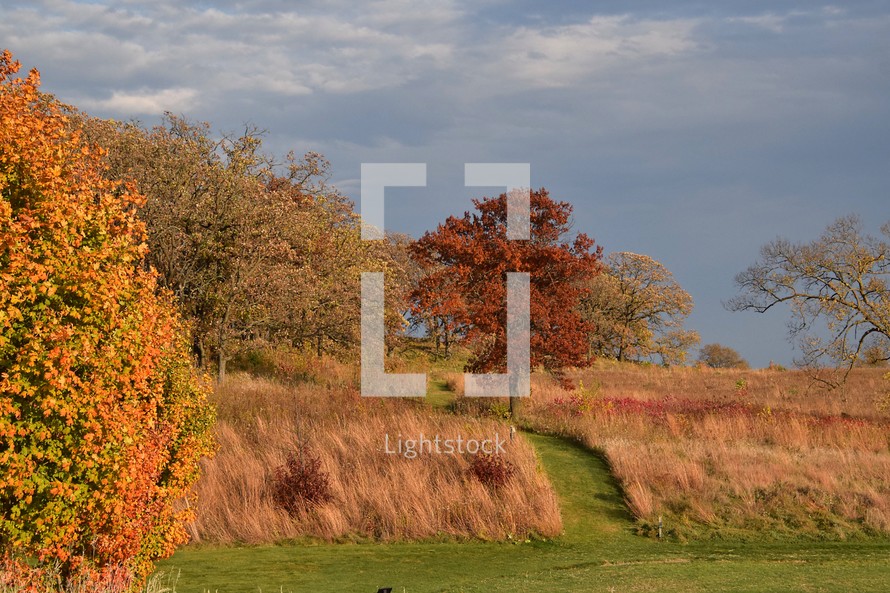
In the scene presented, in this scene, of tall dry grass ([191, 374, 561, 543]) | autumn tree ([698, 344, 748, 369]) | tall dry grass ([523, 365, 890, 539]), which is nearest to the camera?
tall dry grass ([191, 374, 561, 543])

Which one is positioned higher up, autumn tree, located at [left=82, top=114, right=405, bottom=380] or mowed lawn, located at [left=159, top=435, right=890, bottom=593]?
autumn tree, located at [left=82, top=114, right=405, bottom=380]

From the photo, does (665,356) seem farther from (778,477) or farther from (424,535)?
(424,535)

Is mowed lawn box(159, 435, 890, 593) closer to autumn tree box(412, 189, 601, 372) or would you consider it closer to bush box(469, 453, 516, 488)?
bush box(469, 453, 516, 488)

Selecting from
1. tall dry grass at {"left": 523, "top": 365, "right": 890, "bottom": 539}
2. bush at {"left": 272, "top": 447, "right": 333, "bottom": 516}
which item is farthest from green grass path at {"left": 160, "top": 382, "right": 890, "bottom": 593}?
bush at {"left": 272, "top": 447, "right": 333, "bottom": 516}

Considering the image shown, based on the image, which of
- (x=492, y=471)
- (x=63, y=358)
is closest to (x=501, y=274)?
(x=492, y=471)

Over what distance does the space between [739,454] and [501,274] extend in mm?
9194

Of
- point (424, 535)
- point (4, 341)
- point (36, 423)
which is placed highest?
point (4, 341)

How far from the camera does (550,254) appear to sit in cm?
2555

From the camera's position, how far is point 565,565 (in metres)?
15.1

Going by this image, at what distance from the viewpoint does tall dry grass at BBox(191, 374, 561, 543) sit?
58.2 ft

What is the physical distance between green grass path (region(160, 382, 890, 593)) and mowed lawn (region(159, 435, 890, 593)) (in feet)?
0.06

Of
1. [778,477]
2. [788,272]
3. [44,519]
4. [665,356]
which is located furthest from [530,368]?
[665,356]

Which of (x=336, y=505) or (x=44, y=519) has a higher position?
(x=44, y=519)

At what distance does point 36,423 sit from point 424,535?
386 inches
